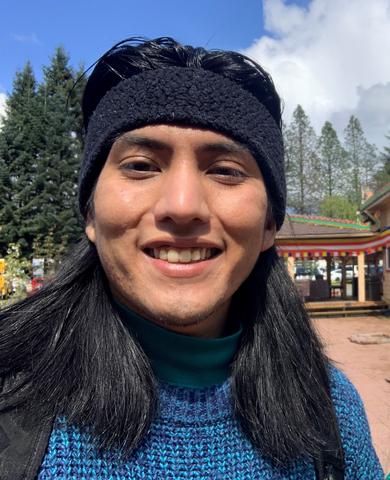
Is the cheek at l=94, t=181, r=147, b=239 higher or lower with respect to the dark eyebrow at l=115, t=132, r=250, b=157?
lower

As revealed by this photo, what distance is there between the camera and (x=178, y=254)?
115 cm

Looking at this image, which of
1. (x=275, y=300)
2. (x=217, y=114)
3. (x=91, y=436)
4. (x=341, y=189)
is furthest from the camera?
(x=341, y=189)

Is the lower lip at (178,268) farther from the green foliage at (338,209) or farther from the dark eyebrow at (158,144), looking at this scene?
the green foliage at (338,209)

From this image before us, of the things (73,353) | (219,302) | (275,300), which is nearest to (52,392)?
(73,353)

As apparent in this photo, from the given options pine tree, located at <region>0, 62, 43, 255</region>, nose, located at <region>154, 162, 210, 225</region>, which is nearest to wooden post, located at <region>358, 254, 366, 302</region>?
nose, located at <region>154, 162, 210, 225</region>

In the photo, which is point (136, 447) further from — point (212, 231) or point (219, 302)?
point (212, 231)

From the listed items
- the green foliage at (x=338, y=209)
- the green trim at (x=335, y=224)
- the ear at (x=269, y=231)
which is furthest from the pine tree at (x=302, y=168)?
the ear at (x=269, y=231)

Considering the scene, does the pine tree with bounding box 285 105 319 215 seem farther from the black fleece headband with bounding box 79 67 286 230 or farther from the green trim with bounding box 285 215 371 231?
the black fleece headband with bounding box 79 67 286 230

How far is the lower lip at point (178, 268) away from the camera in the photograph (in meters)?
1.14

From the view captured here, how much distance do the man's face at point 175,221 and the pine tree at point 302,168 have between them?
28984mm

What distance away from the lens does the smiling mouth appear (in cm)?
114

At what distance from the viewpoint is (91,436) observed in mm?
1096

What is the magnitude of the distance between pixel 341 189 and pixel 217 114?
3747cm

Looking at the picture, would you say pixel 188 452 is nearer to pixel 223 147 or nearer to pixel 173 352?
pixel 173 352
